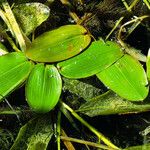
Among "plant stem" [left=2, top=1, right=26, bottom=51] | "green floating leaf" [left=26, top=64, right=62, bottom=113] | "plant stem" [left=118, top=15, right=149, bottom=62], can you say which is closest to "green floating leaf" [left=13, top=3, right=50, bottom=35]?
"plant stem" [left=2, top=1, right=26, bottom=51]

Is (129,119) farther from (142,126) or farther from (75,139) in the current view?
(75,139)

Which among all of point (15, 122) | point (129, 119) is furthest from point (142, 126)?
point (15, 122)

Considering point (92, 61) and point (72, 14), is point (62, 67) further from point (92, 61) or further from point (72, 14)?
point (72, 14)

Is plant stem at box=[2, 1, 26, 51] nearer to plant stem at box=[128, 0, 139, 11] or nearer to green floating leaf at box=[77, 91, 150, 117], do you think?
green floating leaf at box=[77, 91, 150, 117]

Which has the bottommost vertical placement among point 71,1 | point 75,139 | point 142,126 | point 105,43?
point 142,126

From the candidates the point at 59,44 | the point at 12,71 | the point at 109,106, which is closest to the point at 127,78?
the point at 109,106

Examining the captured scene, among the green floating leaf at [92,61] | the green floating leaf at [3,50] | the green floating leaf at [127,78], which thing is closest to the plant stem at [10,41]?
the green floating leaf at [3,50]

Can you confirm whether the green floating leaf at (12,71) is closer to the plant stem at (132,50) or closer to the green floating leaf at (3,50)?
the green floating leaf at (3,50)
